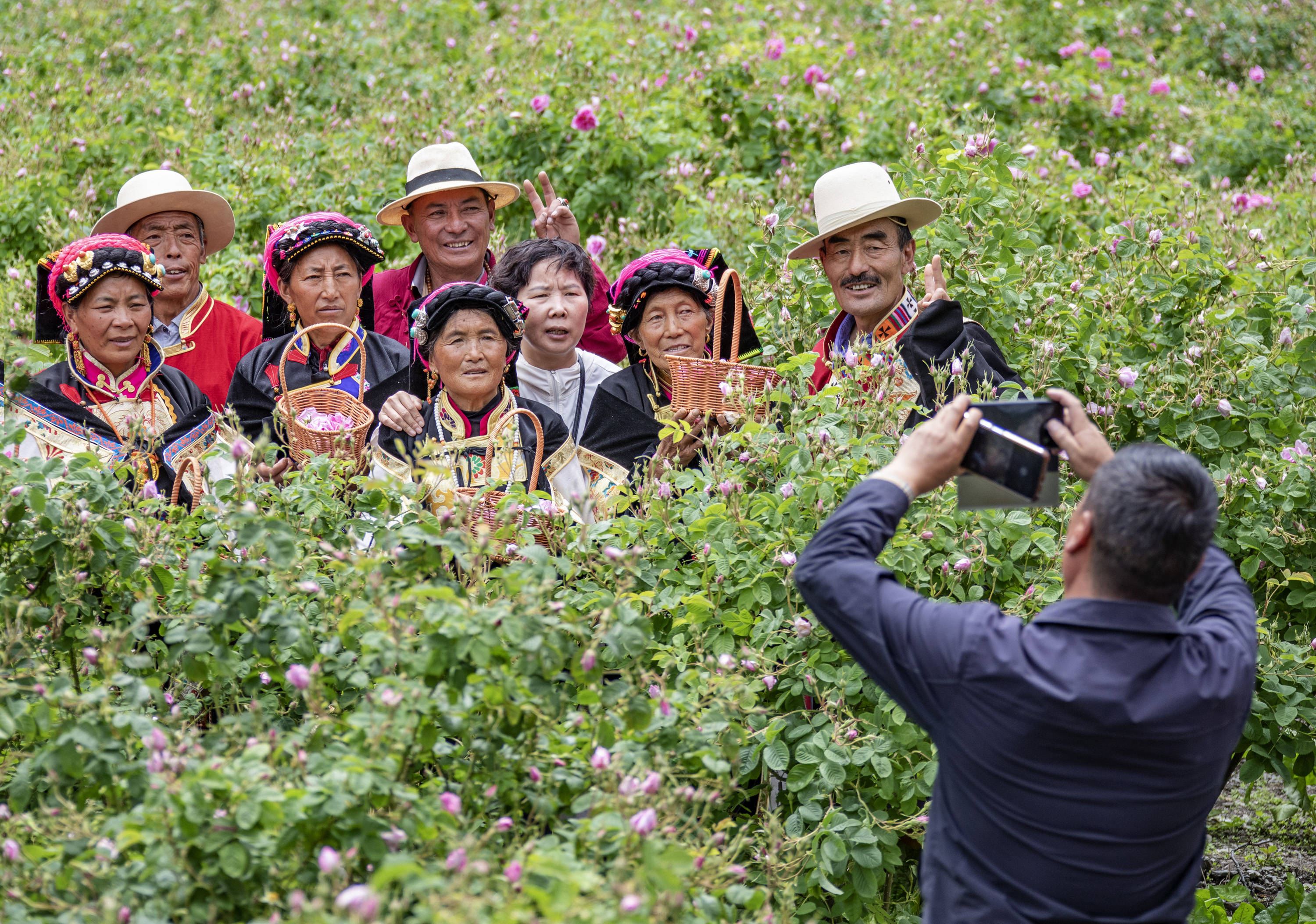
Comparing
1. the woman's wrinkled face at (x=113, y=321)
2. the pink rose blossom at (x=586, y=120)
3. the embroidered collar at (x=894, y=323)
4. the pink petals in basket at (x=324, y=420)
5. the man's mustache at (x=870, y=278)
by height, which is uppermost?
the pink rose blossom at (x=586, y=120)

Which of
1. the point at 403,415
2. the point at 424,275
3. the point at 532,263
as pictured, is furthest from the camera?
the point at 424,275

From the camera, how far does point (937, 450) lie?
7.76ft

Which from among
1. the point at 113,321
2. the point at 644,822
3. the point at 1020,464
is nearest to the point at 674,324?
the point at 113,321

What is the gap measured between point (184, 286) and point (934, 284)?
3094mm

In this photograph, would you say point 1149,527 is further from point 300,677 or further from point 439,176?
point 439,176

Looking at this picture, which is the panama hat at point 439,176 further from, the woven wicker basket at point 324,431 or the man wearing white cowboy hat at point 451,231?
the woven wicker basket at point 324,431

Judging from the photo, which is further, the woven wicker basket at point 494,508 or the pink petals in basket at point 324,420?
the pink petals in basket at point 324,420

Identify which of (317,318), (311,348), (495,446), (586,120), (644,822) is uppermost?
(586,120)

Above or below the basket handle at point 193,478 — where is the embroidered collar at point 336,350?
above

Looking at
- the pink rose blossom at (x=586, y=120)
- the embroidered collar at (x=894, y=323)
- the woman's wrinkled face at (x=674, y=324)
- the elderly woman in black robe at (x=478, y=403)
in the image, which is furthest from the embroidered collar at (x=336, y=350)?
the pink rose blossom at (x=586, y=120)

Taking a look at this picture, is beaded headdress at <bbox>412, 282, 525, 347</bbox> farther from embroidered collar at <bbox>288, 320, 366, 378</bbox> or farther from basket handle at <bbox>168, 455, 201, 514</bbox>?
basket handle at <bbox>168, 455, 201, 514</bbox>

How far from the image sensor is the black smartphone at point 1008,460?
2.32m

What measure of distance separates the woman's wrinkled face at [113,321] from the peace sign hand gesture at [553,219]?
5.20 feet

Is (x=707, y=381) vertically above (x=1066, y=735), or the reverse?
(x=707, y=381)
